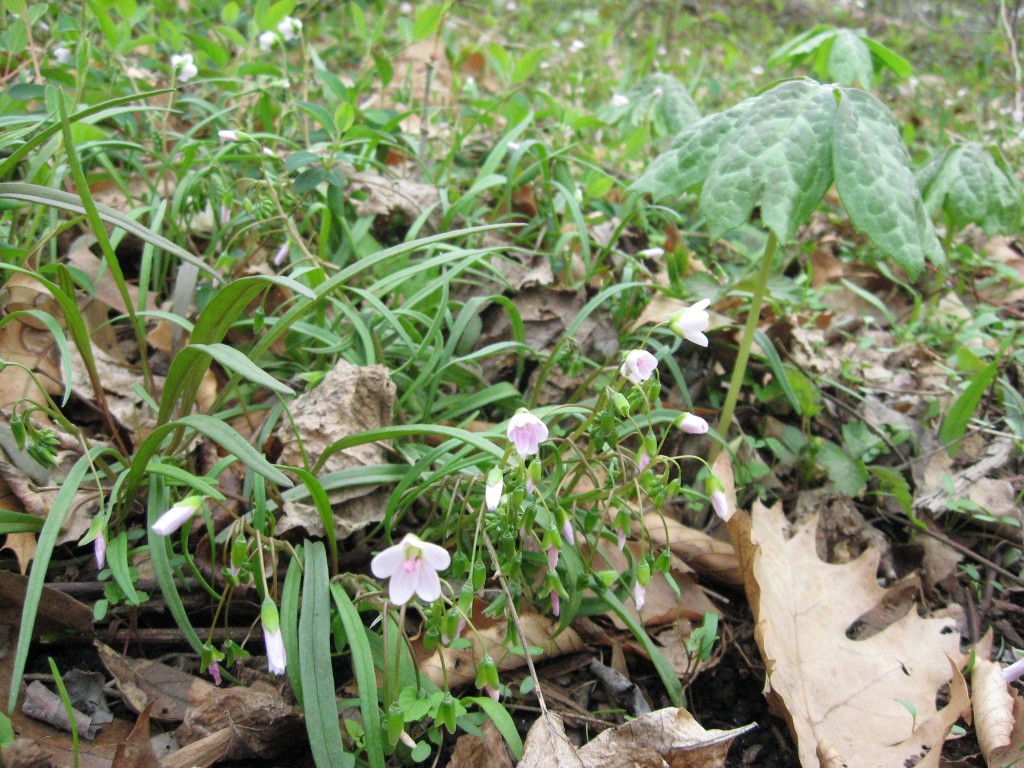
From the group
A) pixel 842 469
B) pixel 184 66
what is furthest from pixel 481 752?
pixel 184 66

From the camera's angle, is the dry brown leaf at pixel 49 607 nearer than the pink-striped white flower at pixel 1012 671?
Yes

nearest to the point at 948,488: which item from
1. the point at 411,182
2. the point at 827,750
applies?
the point at 827,750

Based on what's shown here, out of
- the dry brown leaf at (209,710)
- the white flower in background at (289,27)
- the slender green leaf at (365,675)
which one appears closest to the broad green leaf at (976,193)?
the slender green leaf at (365,675)

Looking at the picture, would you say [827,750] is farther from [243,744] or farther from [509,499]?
[243,744]

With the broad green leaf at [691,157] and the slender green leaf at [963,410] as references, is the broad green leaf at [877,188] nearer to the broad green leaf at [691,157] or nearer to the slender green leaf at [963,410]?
the broad green leaf at [691,157]

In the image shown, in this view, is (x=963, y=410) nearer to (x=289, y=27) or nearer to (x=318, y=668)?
(x=318, y=668)

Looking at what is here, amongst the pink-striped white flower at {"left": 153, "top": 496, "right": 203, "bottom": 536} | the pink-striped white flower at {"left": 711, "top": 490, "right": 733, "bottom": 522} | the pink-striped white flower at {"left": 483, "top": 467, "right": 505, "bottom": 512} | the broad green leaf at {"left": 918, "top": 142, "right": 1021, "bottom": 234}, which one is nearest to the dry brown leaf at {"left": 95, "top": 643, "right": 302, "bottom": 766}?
the pink-striped white flower at {"left": 153, "top": 496, "right": 203, "bottom": 536}
